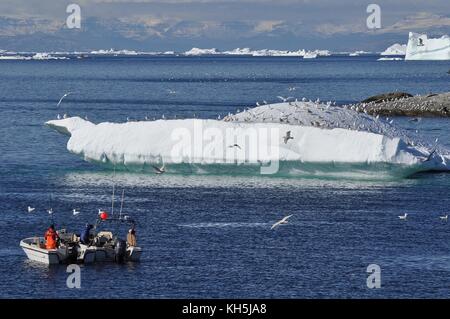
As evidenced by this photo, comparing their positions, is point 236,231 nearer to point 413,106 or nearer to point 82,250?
point 82,250

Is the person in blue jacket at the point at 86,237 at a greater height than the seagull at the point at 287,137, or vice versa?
the seagull at the point at 287,137

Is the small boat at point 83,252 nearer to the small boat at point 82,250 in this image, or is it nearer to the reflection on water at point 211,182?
the small boat at point 82,250

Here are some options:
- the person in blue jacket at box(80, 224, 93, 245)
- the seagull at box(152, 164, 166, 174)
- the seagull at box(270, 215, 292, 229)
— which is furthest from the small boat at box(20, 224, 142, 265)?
the seagull at box(152, 164, 166, 174)

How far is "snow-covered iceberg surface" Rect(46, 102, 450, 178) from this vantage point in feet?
204

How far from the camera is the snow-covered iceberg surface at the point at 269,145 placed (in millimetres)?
62188

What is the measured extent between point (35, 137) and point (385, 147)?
4061 cm

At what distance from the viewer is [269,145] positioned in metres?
63.7

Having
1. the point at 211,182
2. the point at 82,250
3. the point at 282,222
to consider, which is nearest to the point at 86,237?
the point at 82,250

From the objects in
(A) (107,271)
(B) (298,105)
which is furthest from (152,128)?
(A) (107,271)

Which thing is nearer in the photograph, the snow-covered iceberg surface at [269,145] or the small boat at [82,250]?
the small boat at [82,250]

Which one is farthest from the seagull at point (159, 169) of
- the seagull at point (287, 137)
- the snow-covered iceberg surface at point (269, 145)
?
the seagull at point (287, 137)

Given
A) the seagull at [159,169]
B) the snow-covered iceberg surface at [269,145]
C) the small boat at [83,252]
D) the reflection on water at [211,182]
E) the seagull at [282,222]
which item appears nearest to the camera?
the small boat at [83,252]

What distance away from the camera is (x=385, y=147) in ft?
201

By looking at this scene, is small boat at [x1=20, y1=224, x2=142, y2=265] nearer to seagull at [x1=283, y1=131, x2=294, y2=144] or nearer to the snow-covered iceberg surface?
the snow-covered iceberg surface
